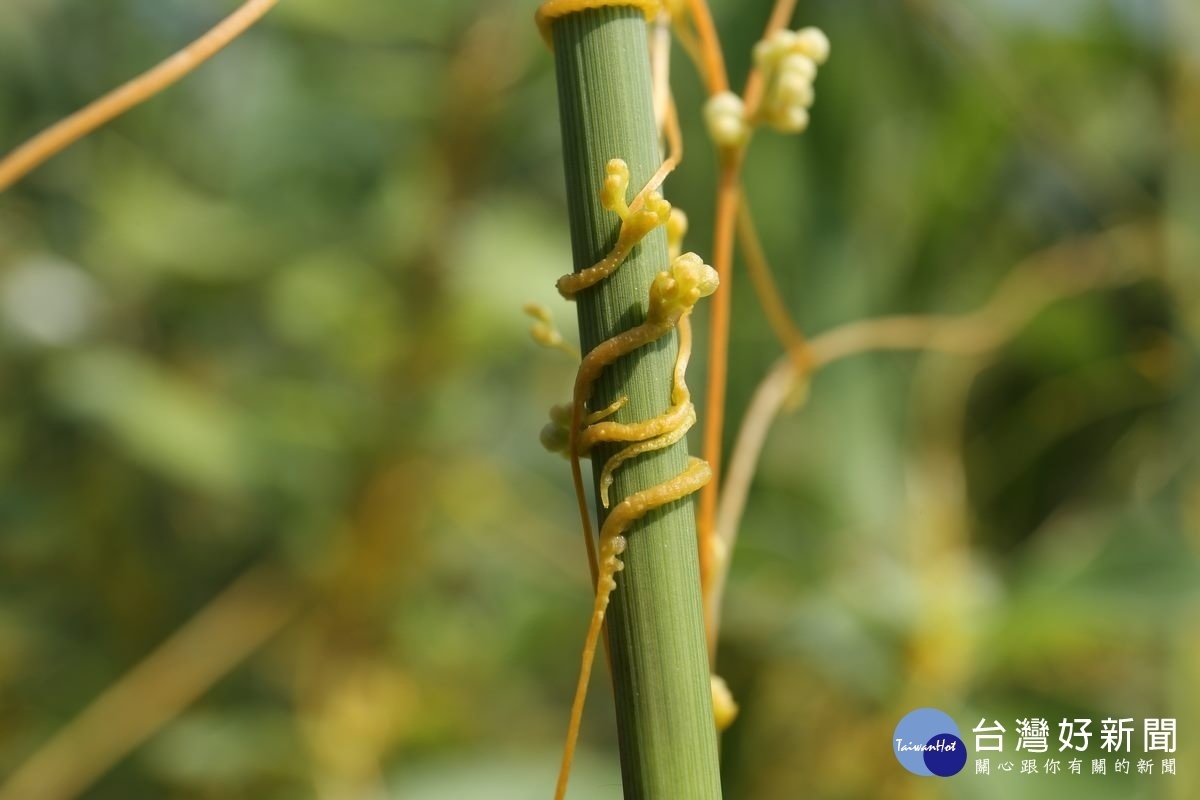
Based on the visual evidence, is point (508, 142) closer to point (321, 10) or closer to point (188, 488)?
point (321, 10)

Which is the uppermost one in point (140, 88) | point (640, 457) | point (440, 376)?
point (440, 376)

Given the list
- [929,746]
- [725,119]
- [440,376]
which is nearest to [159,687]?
[440,376]

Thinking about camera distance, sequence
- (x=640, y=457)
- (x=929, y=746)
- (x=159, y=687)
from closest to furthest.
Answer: (x=640, y=457), (x=929, y=746), (x=159, y=687)

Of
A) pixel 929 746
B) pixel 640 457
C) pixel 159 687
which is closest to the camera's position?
pixel 640 457

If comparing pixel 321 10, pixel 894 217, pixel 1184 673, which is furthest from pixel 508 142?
pixel 1184 673

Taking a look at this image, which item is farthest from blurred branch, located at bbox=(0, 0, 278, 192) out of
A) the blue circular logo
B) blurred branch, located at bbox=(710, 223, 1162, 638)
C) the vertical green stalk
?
blurred branch, located at bbox=(710, 223, 1162, 638)

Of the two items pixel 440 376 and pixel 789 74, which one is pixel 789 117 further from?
pixel 440 376

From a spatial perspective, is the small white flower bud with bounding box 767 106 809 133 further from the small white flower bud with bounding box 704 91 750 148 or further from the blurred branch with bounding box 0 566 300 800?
the blurred branch with bounding box 0 566 300 800
